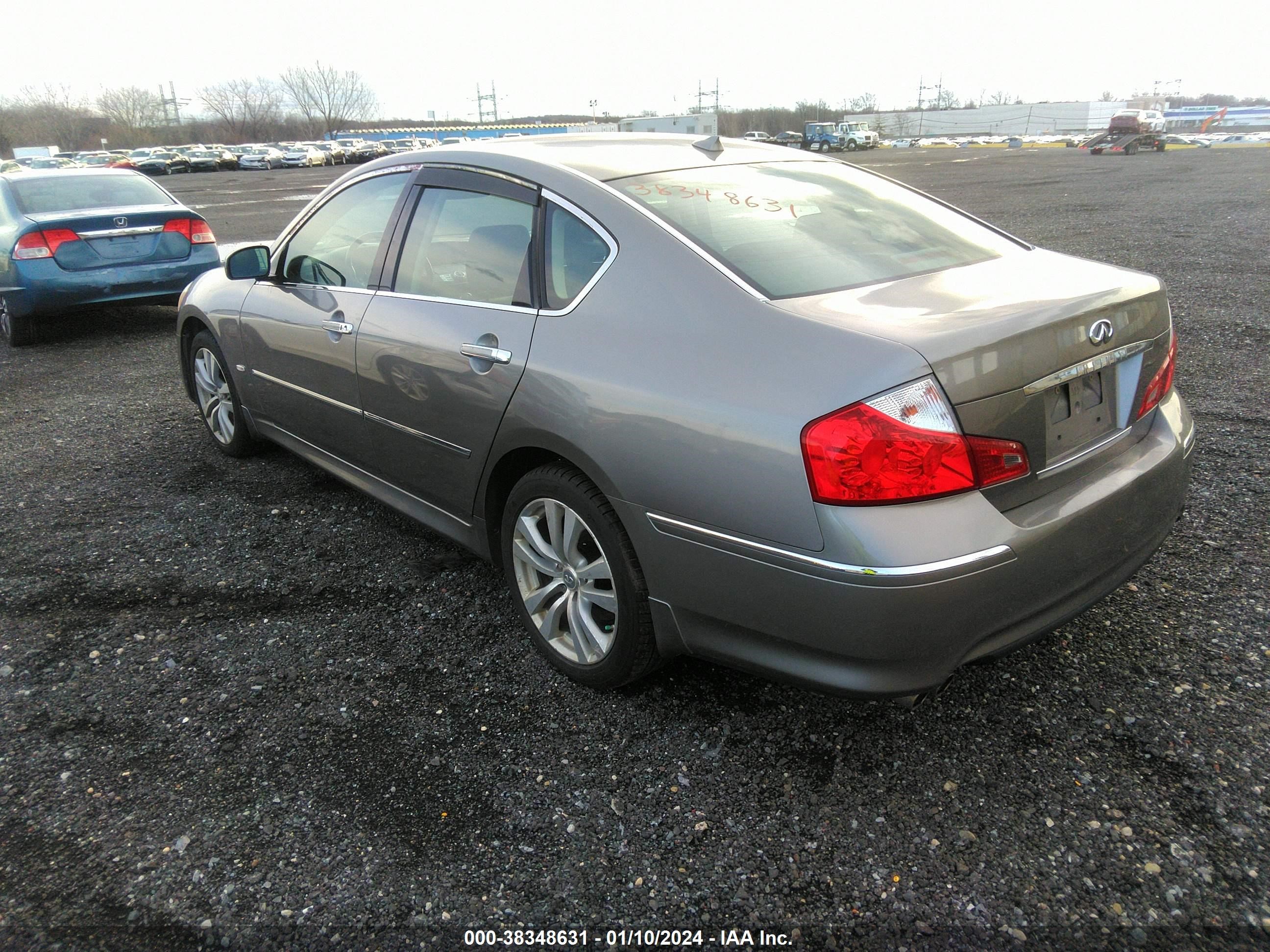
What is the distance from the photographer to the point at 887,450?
6.39 ft

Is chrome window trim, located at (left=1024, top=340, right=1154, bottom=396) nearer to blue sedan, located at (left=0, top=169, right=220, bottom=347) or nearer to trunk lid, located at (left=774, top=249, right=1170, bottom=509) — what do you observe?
trunk lid, located at (left=774, top=249, right=1170, bottom=509)

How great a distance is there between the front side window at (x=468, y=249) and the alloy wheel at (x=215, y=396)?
2.04 m

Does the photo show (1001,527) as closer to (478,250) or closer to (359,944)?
(359,944)

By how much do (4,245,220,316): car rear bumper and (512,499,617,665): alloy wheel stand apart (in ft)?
22.8

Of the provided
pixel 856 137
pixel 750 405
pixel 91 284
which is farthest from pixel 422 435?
pixel 856 137

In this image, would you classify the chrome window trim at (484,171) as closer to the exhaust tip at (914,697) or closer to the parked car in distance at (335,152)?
the exhaust tip at (914,697)

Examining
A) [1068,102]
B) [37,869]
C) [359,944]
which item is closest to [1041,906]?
[359,944]

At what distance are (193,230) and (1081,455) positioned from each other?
8555mm

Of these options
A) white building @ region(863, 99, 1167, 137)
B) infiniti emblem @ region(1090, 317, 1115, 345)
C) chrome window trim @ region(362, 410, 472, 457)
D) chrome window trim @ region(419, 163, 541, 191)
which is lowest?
chrome window trim @ region(362, 410, 472, 457)

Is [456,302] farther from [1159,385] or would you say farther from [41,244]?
[41,244]

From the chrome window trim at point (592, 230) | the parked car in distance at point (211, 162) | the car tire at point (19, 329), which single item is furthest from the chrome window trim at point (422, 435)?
the parked car in distance at point (211, 162)

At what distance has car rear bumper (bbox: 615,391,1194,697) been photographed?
1.95 m

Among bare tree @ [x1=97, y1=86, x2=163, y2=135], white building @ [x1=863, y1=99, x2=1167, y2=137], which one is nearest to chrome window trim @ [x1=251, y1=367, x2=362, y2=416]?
white building @ [x1=863, y1=99, x2=1167, y2=137]

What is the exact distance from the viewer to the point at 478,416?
282 centimetres
